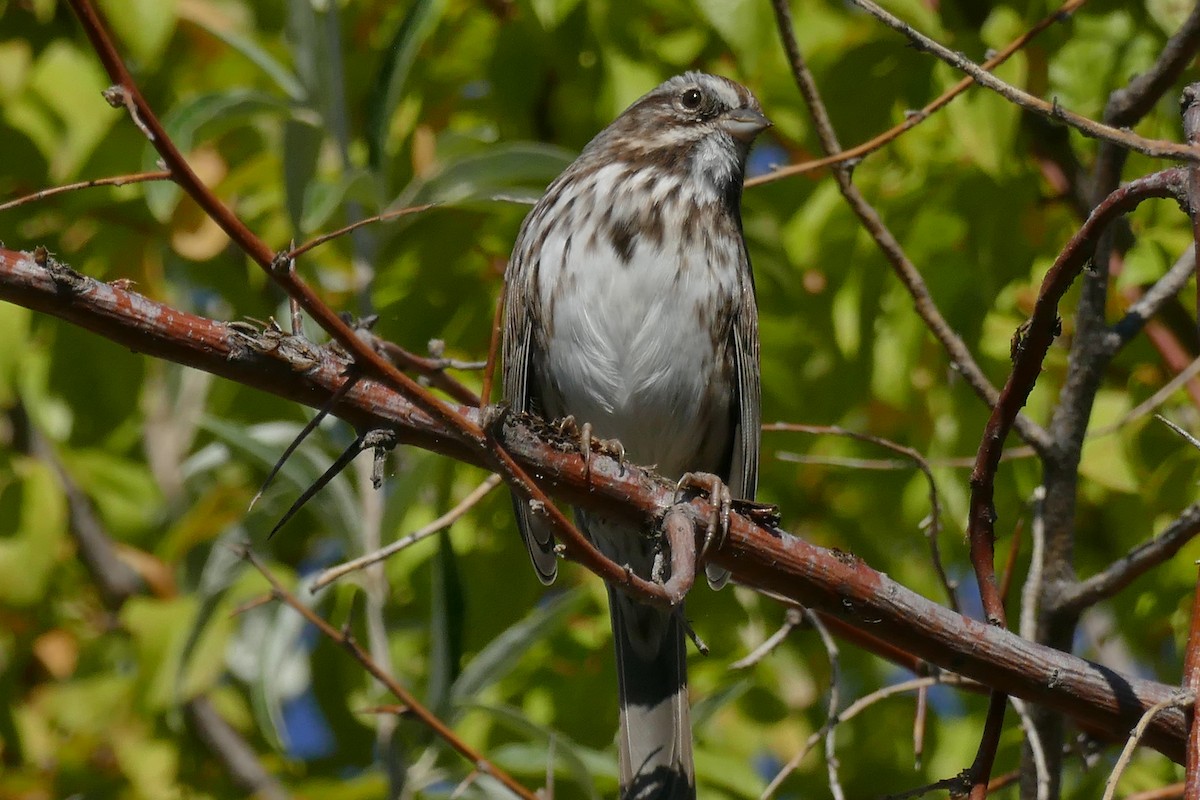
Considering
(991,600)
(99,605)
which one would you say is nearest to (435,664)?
(991,600)

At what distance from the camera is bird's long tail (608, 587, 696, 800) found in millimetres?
3002

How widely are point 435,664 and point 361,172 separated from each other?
1116 mm

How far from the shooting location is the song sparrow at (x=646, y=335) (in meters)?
3.25

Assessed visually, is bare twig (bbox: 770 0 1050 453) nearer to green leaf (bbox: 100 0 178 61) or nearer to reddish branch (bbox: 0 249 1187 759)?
reddish branch (bbox: 0 249 1187 759)

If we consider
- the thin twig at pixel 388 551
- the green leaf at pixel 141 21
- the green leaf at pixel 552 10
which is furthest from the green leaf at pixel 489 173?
the thin twig at pixel 388 551

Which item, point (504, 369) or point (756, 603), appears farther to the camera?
point (756, 603)

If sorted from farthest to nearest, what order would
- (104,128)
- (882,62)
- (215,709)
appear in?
1. (215,709)
2. (104,128)
3. (882,62)

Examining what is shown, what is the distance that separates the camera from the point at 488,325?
3650 mm

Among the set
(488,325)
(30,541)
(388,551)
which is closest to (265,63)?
(488,325)

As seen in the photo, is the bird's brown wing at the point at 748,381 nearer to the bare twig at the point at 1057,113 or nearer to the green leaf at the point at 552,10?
the green leaf at the point at 552,10

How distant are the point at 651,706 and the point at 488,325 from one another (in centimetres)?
102

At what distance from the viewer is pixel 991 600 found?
2.10 meters

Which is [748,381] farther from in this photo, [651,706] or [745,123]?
[651,706]

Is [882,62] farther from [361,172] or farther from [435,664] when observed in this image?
[435,664]
